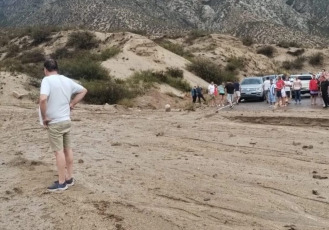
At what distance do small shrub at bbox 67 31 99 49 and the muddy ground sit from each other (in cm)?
3553

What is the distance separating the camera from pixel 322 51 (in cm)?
7375

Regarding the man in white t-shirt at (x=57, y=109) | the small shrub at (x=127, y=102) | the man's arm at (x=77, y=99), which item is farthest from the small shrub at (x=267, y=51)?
the man in white t-shirt at (x=57, y=109)

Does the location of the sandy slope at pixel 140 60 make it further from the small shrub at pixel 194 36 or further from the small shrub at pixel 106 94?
the small shrub at pixel 194 36

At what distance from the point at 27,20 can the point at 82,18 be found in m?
19.2

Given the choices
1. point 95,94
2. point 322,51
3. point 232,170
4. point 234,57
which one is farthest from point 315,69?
point 232,170

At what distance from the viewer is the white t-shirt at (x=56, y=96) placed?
730cm

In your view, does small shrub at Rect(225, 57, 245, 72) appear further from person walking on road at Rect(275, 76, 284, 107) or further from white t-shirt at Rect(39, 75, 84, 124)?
white t-shirt at Rect(39, 75, 84, 124)

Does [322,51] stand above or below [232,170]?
above

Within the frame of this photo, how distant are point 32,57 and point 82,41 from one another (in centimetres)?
565

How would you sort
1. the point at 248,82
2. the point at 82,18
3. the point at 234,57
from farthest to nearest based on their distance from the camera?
1. the point at 82,18
2. the point at 234,57
3. the point at 248,82

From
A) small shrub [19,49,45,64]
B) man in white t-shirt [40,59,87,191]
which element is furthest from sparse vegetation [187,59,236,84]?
man in white t-shirt [40,59,87,191]

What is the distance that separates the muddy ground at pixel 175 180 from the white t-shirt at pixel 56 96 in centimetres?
118

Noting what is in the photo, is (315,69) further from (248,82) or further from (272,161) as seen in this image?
(272,161)

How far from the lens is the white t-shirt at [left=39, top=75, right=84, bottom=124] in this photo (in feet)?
24.0
